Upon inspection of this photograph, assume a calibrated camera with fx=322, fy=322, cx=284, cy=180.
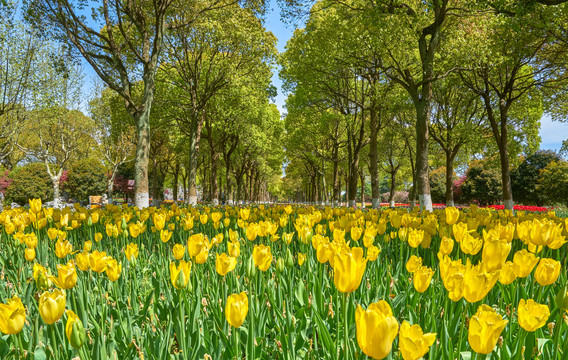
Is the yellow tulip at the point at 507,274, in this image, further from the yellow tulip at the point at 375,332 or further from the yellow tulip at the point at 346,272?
the yellow tulip at the point at 375,332

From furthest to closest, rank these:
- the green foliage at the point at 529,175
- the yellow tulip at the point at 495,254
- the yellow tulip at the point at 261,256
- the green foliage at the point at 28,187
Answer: the green foliage at the point at 529,175 → the green foliage at the point at 28,187 → the yellow tulip at the point at 261,256 → the yellow tulip at the point at 495,254

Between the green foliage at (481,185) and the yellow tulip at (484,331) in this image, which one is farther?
the green foliage at (481,185)

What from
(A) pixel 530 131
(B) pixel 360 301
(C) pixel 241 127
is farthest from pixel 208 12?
(A) pixel 530 131

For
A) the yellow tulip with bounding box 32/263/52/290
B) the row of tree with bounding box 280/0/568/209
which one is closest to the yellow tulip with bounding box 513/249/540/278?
the yellow tulip with bounding box 32/263/52/290

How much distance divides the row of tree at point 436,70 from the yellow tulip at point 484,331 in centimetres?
910

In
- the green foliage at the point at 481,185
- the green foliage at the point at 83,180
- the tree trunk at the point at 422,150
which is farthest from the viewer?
the green foliage at the point at 83,180

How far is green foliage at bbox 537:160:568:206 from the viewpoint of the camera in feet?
62.0

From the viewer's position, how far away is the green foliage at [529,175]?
1190 inches

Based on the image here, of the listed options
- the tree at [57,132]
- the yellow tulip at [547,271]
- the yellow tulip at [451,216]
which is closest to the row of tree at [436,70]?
the yellow tulip at [451,216]

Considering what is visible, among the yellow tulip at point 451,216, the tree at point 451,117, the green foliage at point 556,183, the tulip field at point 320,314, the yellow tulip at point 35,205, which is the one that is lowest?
the tulip field at point 320,314

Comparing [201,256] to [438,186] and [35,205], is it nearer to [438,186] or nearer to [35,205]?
[35,205]

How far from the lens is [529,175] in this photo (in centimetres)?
3091

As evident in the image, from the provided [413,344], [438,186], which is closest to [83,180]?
[438,186]

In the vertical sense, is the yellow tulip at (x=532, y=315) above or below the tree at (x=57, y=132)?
below
